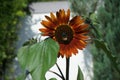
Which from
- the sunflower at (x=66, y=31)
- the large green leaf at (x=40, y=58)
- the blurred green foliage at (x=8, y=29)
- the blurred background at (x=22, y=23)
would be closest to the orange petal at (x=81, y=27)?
the sunflower at (x=66, y=31)

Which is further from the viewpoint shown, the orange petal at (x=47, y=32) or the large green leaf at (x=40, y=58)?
the orange petal at (x=47, y=32)

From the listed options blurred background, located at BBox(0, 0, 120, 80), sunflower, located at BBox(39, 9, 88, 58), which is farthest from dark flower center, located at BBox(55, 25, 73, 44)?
blurred background, located at BBox(0, 0, 120, 80)

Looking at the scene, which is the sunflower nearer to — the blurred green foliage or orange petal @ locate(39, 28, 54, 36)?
orange petal @ locate(39, 28, 54, 36)

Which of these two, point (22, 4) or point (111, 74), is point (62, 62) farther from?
point (111, 74)

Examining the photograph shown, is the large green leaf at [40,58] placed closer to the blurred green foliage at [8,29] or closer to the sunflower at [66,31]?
the sunflower at [66,31]

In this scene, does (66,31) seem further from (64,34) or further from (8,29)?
(8,29)


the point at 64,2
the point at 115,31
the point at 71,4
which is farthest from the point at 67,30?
the point at 64,2
